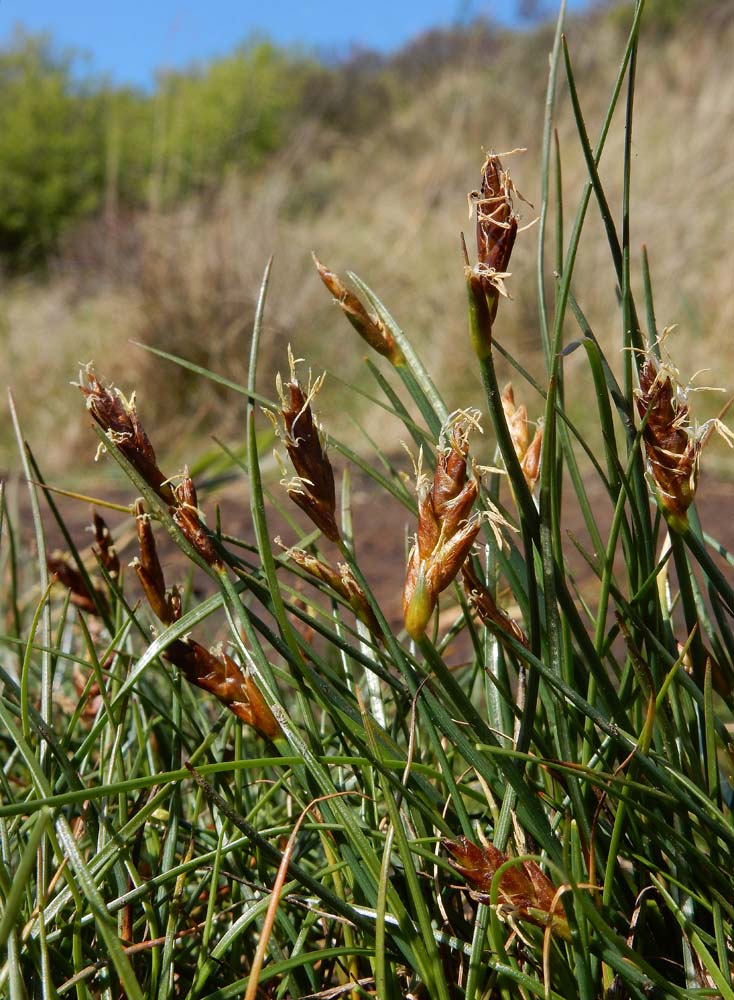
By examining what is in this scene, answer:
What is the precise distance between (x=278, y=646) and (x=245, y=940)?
310mm

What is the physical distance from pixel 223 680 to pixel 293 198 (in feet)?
24.4

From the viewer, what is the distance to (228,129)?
29.5ft

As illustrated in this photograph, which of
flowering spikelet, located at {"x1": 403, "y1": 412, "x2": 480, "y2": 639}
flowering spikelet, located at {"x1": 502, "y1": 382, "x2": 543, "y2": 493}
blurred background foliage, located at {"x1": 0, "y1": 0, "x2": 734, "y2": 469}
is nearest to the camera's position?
flowering spikelet, located at {"x1": 403, "y1": 412, "x2": 480, "y2": 639}

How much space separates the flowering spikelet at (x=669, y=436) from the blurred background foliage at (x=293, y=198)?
20 cm

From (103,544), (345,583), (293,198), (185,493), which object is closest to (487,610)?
(345,583)

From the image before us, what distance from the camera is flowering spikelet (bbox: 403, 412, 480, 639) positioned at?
1.34 ft

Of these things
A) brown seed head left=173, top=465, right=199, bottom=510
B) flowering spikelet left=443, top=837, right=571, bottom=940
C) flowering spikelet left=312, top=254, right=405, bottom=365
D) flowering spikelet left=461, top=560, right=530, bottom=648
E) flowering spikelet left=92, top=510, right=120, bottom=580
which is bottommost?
flowering spikelet left=443, top=837, right=571, bottom=940

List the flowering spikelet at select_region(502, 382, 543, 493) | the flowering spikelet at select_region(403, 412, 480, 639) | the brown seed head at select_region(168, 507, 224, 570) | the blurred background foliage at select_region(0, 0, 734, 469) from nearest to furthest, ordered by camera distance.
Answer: the flowering spikelet at select_region(403, 412, 480, 639)
the brown seed head at select_region(168, 507, 224, 570)
the flowering spikelet at select_region(502, 382, 543, 493)
the blurred background foliage at select_region(0, 0, 734, 469)

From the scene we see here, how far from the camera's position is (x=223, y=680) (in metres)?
0.56

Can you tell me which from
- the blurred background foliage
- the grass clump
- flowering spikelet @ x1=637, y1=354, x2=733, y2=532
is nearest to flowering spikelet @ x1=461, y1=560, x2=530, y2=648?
the grass clump

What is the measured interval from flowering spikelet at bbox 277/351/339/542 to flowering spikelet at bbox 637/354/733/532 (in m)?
0.17

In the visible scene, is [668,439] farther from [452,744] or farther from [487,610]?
[452,744]

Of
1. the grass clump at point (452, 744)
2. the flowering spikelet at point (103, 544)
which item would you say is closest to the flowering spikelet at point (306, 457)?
the grass clump at point (452, 744)

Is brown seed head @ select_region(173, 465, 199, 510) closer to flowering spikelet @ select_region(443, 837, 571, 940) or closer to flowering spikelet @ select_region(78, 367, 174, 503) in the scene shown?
flowering spikelet @ select_region(78, 367, 174, 503)
